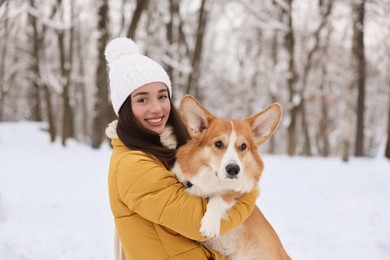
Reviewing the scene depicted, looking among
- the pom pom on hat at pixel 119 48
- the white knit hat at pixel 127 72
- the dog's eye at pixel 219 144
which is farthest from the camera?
the pom pom on hat at pixel 119 48

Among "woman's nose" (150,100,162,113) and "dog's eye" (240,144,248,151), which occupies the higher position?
"woman's nose" (150,100,162,113)

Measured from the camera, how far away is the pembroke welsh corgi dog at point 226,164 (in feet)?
7.97

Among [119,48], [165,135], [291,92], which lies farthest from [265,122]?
[291,92]

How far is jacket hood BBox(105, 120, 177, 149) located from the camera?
106 inches

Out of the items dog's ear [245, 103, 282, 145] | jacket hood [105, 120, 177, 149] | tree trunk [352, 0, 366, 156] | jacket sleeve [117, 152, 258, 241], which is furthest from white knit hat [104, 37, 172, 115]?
tree trunk [352, 0, 366, 156]

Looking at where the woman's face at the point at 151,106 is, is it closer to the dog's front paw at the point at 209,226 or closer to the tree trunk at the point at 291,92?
the dog's front paw at the point at 209,226

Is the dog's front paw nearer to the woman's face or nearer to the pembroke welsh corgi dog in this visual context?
the pembroke welsh corgi dog

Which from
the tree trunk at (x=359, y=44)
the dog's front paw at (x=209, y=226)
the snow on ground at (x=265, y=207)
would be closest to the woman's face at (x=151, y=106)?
the dog's front paw at (x=209, y=226)

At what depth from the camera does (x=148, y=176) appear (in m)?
2.27

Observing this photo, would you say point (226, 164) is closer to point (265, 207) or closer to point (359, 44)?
point (265, 207)

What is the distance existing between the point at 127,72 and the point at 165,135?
0.48 m

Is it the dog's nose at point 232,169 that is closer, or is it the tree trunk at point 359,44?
the dog's nose at point 232,169

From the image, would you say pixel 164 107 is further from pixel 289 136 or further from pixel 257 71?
pixel 257 71

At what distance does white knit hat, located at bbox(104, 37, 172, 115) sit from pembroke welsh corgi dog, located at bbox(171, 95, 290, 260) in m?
0.29
